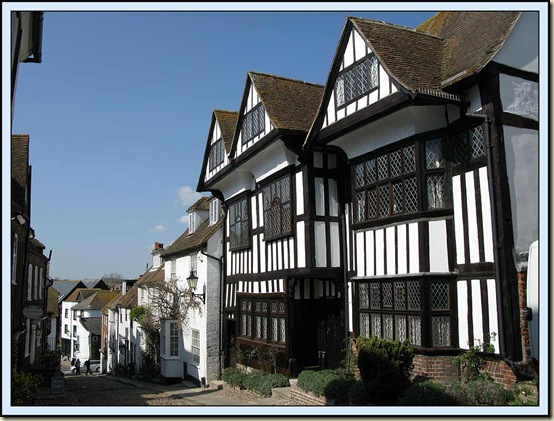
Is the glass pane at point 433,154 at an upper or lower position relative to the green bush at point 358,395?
upper

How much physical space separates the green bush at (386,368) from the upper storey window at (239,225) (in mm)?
8635

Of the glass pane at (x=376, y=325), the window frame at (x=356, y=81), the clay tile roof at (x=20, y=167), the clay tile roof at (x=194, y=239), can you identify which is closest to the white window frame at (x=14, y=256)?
the clay tile roof at (x=20, y=167)

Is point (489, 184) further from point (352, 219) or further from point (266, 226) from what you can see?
point (266, 226)

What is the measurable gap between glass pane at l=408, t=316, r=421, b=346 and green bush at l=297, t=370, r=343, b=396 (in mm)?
2319

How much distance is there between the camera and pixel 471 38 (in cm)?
1232

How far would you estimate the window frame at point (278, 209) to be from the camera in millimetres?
16109

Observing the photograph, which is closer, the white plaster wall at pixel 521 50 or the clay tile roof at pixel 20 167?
the white plaster wall at pixel 521 50

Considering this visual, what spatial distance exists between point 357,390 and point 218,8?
7.89m

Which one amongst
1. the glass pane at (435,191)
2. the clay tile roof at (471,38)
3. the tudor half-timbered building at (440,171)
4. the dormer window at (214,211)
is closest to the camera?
the tudor half-timbered building at (440,171)

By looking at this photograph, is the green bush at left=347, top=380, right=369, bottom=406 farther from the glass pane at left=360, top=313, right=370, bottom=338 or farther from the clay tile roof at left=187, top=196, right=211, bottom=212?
the clay tile roof at left=187, top=196, right=211, bottom=212

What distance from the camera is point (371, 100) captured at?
12758 mm

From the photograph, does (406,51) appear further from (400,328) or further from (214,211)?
(214,211)

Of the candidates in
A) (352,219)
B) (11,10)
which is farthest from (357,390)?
(11,10)

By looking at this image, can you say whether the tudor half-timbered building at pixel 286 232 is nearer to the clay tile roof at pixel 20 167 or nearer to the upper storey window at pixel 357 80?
the upper storey window at pixel 357 80
